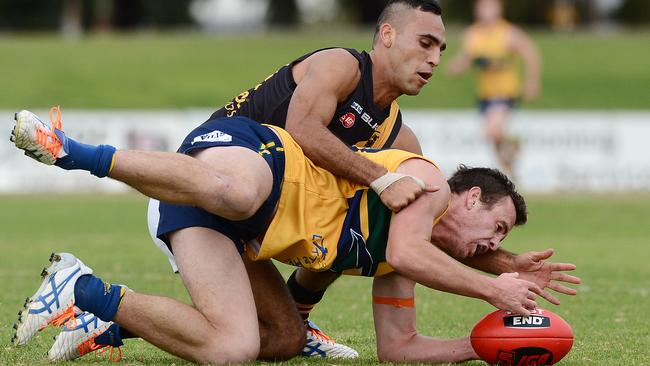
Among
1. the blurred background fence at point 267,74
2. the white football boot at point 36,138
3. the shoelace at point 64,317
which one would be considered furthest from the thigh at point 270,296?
the blurred background fence at point 267,74

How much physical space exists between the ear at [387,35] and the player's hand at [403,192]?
139 centimetres

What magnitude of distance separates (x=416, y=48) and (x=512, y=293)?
5.79 feet

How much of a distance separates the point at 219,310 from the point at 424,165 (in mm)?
1222

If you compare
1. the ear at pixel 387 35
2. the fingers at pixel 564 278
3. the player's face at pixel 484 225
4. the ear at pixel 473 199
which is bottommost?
the fingers at pixel 564 278

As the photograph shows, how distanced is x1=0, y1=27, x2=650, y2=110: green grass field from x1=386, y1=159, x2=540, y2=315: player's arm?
23.8 m

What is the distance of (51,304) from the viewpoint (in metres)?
5.28

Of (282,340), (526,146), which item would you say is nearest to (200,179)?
(282,340)

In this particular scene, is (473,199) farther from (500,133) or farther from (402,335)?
(500,133)

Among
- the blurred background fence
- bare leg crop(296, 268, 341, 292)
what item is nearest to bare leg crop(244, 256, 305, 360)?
bare leg crop(296, 268, 341, 292)

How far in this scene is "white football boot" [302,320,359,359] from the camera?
6215mm

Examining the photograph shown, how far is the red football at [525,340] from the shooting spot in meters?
5.55

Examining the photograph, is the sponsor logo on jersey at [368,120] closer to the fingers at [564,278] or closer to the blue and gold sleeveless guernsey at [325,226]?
the blue and gold sleeveless guernsey at [325,226]

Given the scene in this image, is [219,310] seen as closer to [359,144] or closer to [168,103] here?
[359,144]

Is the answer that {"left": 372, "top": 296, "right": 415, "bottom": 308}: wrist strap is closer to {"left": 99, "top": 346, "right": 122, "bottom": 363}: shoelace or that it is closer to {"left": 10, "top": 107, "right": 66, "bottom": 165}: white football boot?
{"left": 99, "top": 346, "right": 122, "bottom": 363}: shoelace
